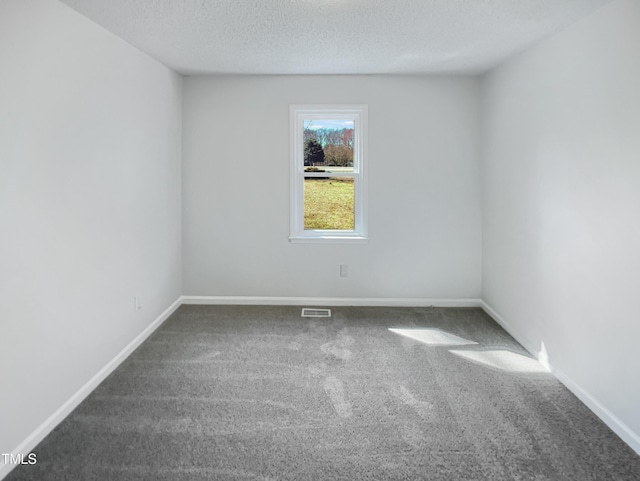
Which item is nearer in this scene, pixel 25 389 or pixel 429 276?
pixel 25 389

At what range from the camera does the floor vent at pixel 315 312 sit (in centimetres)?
394

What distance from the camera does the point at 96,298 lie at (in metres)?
2.60

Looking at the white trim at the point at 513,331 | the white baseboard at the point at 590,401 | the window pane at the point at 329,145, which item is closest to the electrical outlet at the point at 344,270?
the window pane at the point at 329,145

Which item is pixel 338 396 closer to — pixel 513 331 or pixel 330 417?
pixel 330 417

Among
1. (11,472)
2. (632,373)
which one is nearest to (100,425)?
(11,472)

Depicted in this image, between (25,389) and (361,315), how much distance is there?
269 centimetres

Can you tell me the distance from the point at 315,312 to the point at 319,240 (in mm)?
729

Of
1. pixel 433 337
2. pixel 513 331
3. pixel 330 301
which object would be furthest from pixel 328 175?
pixel 513 331

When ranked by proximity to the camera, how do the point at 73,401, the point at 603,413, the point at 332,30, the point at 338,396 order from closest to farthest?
1. the point at 603,413
2. the point at 73,401
3. the point at 338,396
4. the point at 332,30

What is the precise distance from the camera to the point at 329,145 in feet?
14.0

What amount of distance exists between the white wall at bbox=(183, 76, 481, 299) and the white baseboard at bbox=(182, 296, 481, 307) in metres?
0.05

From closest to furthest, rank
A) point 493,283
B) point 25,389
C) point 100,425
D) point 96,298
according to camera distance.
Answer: point 25,389 < point 100,425 < point 96,298 < point 493,283

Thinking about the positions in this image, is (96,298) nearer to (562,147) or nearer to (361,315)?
(361,315)

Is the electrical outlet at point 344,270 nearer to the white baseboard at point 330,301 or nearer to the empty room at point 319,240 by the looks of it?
the empty room at point 319,240
